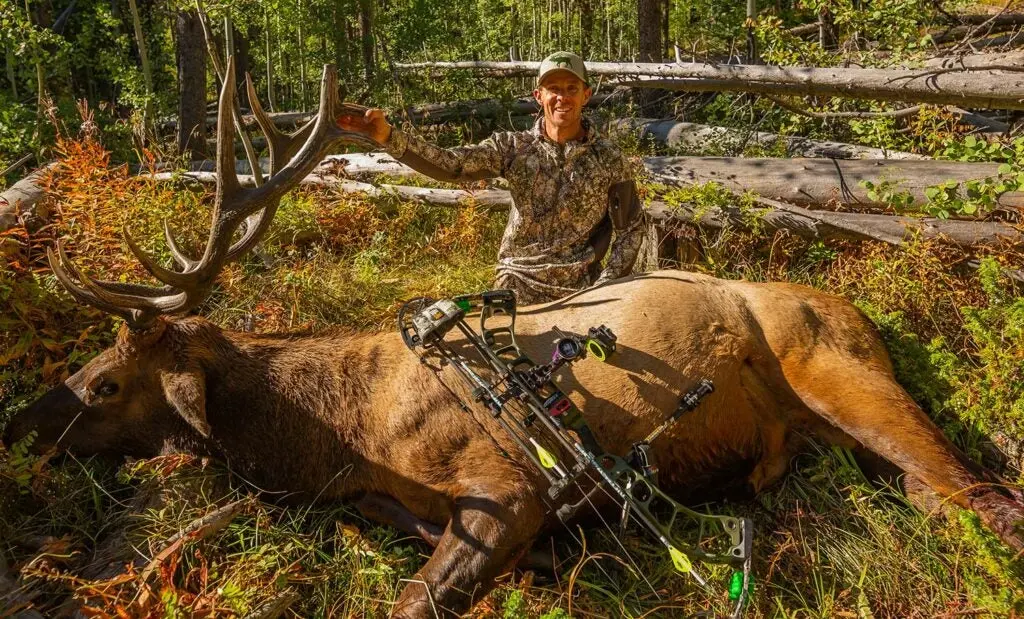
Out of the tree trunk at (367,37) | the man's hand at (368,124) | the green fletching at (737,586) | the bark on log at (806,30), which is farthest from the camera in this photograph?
the bark on log at (806,30)

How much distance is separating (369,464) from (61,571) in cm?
152

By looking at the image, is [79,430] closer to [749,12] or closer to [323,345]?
[323,345]

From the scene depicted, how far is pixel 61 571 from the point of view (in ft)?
11.0

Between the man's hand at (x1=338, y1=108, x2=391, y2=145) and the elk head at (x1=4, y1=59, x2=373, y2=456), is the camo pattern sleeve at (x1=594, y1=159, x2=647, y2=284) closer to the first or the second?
the man's hand at (x1=338, y1=108, x2=391, y2=145)

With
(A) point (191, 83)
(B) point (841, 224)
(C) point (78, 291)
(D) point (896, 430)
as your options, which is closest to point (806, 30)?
(B) point (841, 224)

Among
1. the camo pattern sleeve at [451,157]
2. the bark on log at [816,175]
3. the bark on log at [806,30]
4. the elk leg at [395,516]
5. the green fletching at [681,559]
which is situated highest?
the bark on log at [806,30]

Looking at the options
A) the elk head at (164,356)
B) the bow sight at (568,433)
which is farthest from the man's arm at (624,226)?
the elk head at (164,356)

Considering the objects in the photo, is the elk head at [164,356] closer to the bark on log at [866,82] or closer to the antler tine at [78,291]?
the antler tine at [78,291]

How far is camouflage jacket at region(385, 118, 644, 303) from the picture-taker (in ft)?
14.6

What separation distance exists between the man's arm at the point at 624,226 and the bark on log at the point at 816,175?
1.39m

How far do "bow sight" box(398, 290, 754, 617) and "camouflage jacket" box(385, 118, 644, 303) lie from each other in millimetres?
971

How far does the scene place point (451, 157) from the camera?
168 inches

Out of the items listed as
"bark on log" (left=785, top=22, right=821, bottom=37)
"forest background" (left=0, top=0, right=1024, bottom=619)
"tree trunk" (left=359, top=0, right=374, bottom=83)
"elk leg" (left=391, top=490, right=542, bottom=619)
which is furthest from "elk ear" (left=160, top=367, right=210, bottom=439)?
"bark on log" (left=785, top=22, right=821, bottom=37)

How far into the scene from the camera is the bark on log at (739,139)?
7.00 m
